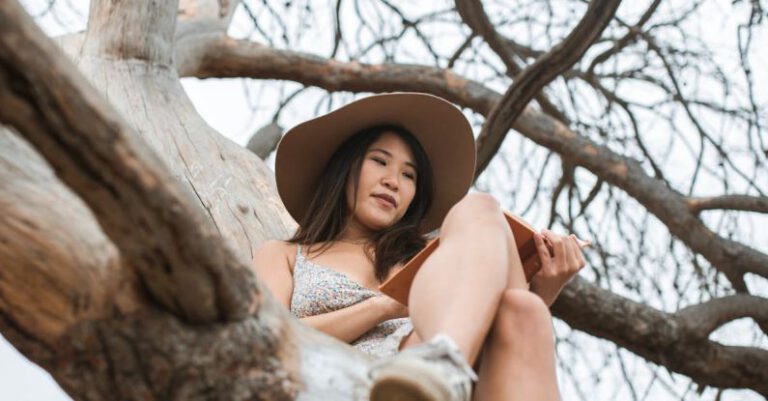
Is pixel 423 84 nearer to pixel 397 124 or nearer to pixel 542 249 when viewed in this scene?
pixel 397 124

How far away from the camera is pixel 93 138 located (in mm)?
1291

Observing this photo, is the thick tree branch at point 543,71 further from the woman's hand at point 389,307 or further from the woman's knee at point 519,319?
the woman's knee at point 519,319


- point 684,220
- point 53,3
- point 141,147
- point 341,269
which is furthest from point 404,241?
point 53,3

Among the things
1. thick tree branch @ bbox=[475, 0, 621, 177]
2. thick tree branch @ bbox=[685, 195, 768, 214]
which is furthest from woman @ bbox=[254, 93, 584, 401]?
thick tree branch @ bbox=[685, 195, 768, 214]

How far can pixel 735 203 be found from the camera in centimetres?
442

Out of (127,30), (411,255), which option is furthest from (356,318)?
(127,30)

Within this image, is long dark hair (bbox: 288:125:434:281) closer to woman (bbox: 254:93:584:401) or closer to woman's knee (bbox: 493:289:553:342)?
woman (bbox: 254:93:584:401)

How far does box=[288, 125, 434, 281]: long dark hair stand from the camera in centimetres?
282

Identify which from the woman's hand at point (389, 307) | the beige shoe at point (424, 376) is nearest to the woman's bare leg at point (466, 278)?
the beige shoe at point (424, 376)

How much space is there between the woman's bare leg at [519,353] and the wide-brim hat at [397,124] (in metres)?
1.03

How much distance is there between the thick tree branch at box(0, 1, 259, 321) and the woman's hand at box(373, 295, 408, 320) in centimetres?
90

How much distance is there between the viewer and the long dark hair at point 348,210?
2.82m

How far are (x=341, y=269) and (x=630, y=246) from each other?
2.77 meters

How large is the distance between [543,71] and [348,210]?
1051 millimetres
